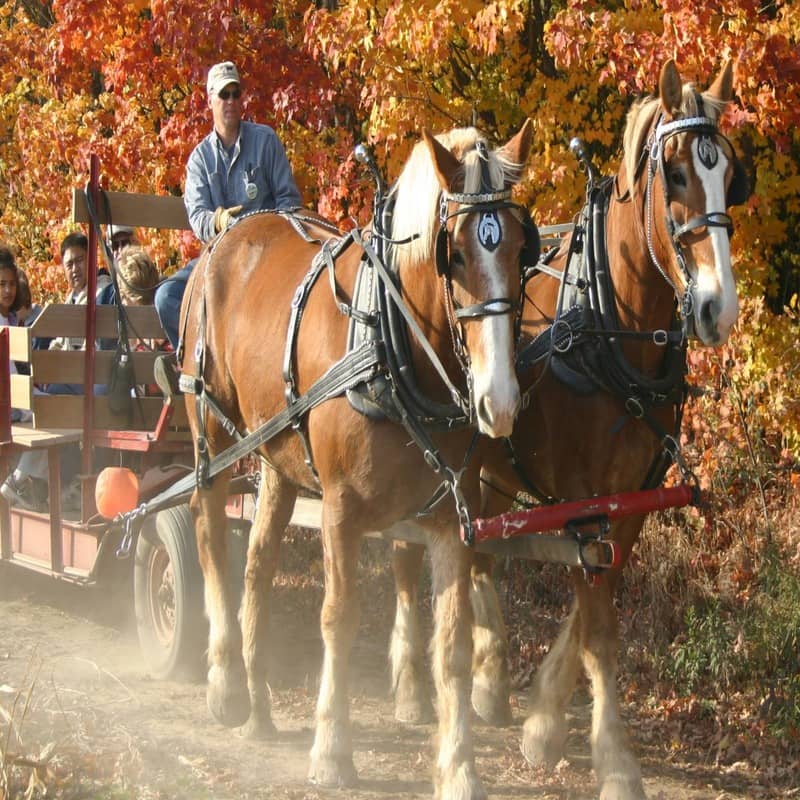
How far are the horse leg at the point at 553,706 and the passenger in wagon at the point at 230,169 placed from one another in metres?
2.45

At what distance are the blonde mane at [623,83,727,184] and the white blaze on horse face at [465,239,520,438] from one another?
968 mm

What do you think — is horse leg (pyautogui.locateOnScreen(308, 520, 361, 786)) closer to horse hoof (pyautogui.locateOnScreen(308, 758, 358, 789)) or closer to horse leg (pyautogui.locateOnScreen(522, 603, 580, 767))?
horse hoof (pyautogui.locateOnScreen(308, 758, 358, 789))

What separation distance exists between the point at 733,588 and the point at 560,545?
200 centimetres

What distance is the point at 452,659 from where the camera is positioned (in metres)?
Answer: 4.41

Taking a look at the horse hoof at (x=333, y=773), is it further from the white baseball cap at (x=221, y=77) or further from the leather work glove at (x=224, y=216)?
the white baseball cap at (x=221, y=77)

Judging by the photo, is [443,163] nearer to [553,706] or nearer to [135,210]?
[553,706]

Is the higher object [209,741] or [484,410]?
[484,410]

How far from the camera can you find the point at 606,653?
4719 mm

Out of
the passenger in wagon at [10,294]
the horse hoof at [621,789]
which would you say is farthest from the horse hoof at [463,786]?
the passenger in wagon at [10,294]

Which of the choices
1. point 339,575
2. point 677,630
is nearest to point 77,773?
point 339,575

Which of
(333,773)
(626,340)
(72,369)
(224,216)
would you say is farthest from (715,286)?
(72,369)

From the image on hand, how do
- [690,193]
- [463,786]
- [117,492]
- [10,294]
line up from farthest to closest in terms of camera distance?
[10,294] → [117,492] → [463,786] → [690,193]

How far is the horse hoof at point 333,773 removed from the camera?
466 centimetres

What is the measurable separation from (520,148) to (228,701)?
2.84m
